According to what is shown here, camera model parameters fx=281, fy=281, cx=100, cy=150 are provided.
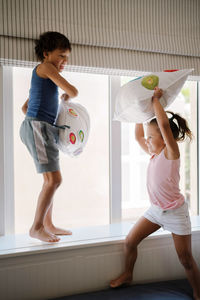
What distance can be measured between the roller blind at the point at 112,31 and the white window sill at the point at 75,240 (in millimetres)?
1096

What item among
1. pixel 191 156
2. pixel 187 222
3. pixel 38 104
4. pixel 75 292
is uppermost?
pixel 38 104

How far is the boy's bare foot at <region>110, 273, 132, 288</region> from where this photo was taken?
166 centimetres

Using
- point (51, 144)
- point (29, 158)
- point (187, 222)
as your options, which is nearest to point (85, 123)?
point (51, 144)

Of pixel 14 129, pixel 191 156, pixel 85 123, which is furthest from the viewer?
pixel 191 156

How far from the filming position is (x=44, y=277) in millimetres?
1584

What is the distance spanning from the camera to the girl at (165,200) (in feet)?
5.05

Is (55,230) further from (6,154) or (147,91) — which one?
(147,91)

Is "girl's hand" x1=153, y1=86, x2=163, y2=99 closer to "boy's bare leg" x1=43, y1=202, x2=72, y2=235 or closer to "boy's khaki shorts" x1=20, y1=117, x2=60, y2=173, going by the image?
"boy's khaki shorts" x1=20, y1=117, x2=60, y2=173

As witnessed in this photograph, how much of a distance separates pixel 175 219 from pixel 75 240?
23.8 inches

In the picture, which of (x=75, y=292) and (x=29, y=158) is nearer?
(x=75, y=292)

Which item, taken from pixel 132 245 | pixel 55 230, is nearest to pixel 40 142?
pixel 55 230

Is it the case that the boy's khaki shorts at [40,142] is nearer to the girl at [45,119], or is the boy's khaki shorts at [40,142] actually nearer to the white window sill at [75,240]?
the girl at [45,119]

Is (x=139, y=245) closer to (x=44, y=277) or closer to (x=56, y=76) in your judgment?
(x=44, y=277)

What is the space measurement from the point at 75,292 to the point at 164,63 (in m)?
1.64
